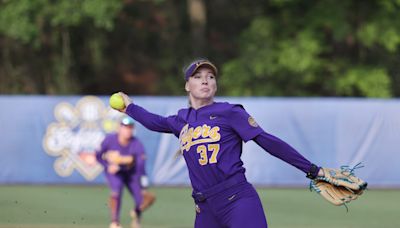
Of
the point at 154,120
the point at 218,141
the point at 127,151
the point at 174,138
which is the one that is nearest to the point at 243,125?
the point at 218,141

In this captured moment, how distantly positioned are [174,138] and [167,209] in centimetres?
504

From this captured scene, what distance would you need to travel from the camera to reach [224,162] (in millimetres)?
5766

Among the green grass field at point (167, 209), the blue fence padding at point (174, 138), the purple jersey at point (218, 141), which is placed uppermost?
the purple jersey at point (218, 141)

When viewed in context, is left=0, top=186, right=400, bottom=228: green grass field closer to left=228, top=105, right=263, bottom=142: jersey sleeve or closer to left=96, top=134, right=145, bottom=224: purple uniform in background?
left=96, top=134, right=145, bottom=224: purple uniform in background

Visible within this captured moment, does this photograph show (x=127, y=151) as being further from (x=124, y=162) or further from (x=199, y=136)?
(x=199, y=136)

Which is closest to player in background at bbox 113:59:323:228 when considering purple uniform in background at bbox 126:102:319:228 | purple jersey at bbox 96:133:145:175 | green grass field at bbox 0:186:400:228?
purple uniform in background at bbox 126:102:319:228

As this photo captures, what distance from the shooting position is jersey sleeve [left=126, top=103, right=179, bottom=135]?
6.22m

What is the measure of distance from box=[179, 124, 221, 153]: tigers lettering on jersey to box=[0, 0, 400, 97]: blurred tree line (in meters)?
20.2

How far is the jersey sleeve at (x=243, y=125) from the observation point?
18.6ft

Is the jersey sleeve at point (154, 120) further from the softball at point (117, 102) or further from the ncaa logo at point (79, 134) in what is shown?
the ncaa logo at point (79, 134)

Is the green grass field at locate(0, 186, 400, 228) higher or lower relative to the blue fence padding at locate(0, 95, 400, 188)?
lower

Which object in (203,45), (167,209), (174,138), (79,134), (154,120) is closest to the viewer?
(154,120)

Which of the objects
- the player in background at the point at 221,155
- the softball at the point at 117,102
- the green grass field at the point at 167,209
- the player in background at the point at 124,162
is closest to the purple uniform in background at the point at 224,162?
the player in background at the point at 221,155

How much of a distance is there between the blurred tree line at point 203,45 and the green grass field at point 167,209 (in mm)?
9131
